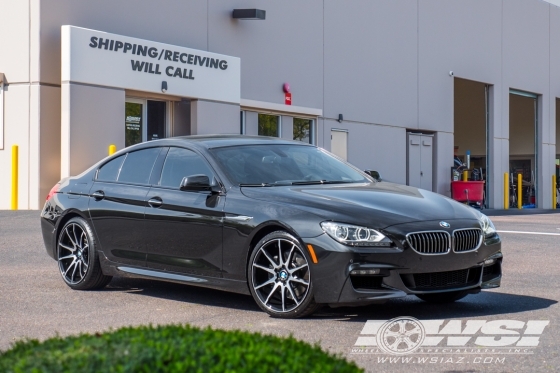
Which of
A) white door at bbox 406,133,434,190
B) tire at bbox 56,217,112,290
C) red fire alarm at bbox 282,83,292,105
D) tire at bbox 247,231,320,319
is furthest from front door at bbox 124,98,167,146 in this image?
tire at bbox 247,231,320,319

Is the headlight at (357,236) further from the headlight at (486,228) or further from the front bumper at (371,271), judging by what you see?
the headlight at (486,228)

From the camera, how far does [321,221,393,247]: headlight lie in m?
6.63

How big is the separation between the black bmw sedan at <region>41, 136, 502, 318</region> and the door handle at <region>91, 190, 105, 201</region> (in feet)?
0.04

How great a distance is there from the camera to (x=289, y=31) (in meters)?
24.8

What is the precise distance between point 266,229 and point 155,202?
4.24 ft

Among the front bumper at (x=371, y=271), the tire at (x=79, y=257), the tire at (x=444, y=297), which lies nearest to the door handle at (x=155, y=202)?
the tire at (x=79, y=257)

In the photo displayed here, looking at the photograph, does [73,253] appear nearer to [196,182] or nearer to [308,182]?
[196,182]

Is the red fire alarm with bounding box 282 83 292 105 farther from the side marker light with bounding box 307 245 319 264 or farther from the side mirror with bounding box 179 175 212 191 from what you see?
the side marker light with bounding box 307 245 319 264

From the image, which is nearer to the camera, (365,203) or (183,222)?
(365,203)

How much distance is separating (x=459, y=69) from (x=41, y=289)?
84.3 ft

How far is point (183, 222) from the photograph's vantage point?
7.62 meters

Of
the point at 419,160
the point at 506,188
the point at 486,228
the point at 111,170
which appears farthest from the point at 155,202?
the point at 506,188

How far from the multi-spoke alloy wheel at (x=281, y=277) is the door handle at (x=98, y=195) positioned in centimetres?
206

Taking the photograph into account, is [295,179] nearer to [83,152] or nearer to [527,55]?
[83,152]
